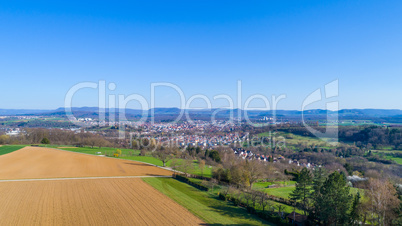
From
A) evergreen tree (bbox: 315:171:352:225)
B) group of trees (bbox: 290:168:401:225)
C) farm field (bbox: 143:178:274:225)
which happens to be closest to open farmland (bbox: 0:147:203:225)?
farm field (bbox: 143:178:274:225)

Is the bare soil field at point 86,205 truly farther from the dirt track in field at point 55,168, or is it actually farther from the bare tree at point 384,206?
the bare tree at point 384,206

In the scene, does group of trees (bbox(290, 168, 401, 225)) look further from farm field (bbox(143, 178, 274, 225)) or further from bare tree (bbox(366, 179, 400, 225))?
farm field (bbox(143, 178, 274, 225))

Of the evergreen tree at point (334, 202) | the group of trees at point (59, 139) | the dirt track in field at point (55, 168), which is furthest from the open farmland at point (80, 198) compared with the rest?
the group of trees at point (59, 139)

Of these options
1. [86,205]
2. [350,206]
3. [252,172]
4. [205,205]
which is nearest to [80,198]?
[86,205]

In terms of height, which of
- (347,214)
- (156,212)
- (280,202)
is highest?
(347,214)

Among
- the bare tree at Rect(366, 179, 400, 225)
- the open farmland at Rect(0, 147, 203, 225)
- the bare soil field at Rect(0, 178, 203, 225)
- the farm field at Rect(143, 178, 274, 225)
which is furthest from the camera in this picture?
the farm field at Rect(143, 178, 274, 225)

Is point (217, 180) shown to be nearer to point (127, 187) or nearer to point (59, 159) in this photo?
point (127, 187)

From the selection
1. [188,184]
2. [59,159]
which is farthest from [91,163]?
[188,184]
